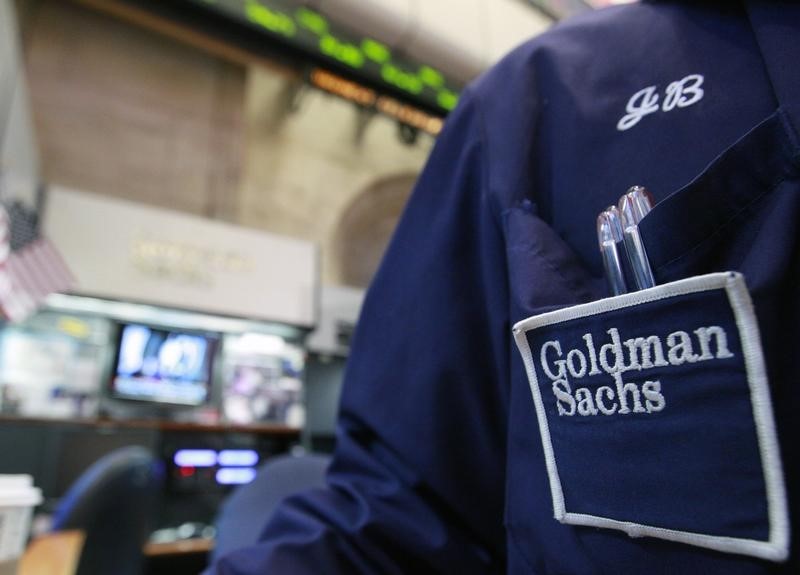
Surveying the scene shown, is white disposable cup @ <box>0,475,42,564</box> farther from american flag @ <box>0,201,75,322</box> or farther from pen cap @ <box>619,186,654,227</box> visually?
american flag @ <box>0,201,75,322</box>

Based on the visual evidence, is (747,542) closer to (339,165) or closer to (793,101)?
(793,101)

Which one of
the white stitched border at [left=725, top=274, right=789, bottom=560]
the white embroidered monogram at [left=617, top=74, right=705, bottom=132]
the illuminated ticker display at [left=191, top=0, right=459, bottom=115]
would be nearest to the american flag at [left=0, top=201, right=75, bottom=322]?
the illuminated ticker display at [left=191, top=0, right=459, bottom=115]

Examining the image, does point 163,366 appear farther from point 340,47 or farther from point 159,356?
Result: point 340,47

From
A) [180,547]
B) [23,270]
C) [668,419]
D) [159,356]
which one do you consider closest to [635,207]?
[668,419]

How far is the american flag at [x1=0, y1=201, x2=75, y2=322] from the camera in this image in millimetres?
1705

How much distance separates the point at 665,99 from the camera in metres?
0.38

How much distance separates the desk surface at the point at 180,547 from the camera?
2488 millimetres

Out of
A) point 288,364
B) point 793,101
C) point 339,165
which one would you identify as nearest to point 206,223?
point 288,364

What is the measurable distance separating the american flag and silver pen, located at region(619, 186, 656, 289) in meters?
1.86

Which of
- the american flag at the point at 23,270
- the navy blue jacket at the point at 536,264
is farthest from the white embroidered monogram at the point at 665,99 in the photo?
the american flag at the point at 23,270

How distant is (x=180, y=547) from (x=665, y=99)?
2841mm

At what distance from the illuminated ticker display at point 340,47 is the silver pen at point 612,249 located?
284 centimetres

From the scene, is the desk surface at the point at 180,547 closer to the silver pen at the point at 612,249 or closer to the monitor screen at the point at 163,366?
the monitor screen at the point at 163,366

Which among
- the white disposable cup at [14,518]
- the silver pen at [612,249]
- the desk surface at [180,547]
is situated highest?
the silver pen at [612,249]
